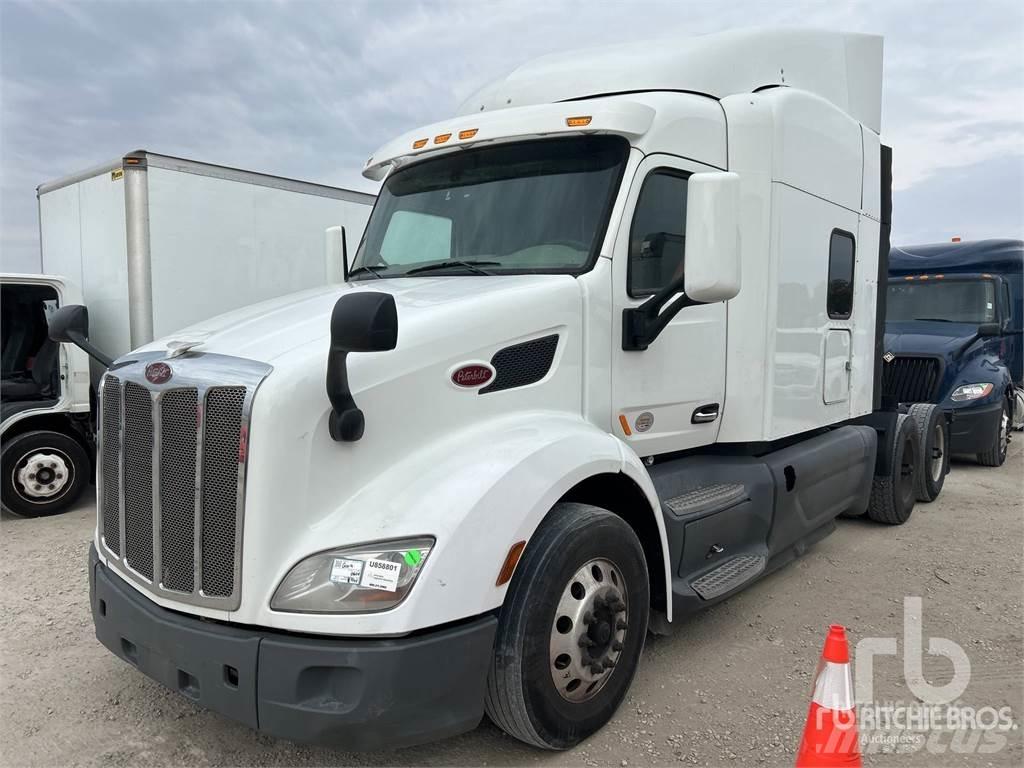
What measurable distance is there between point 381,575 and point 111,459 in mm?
1465

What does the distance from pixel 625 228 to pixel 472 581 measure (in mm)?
1848

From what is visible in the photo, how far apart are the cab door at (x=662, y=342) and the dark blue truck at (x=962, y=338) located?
14.5 ft

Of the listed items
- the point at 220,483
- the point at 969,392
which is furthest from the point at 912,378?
the point at 220,483

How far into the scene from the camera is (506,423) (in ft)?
10.2

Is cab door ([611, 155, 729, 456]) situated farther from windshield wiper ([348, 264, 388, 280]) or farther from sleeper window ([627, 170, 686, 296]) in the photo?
windshield wiper ([348, 264, 388, 280])

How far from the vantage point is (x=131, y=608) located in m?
2.93

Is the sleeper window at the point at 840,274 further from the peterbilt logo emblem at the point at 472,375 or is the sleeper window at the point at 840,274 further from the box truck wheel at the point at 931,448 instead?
the peterbilt logo emblem at the point at 472,375

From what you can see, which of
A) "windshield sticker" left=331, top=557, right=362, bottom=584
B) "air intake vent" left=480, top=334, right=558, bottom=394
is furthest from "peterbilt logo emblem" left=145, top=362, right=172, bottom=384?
"air intake vent" left=480, top=334, right=558, bottom=394

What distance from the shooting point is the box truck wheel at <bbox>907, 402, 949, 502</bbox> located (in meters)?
7.27

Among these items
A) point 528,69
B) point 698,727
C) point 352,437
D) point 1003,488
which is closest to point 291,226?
point 528,69

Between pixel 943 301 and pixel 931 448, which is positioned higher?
pixel 943 301

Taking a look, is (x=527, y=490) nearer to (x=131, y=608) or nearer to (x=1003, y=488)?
(x=131, y=608)

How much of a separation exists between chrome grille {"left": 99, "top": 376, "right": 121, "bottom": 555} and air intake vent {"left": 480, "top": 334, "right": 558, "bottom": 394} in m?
1.51

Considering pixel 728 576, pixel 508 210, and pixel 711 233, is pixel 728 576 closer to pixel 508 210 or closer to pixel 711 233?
pixel 711 233
